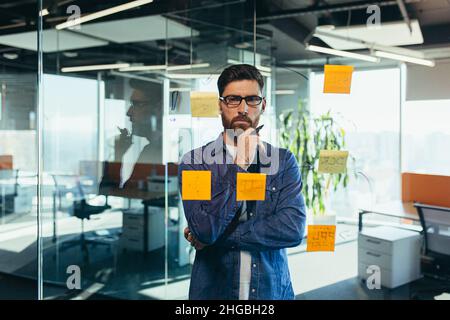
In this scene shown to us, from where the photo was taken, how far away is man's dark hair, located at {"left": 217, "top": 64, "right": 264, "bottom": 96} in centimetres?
147

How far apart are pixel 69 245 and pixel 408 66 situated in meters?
3.33

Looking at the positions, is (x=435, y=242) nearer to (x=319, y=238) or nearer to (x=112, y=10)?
(x=319, y=238)

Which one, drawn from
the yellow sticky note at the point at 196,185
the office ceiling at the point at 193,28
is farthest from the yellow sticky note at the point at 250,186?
the office ceiling at the point at 193,28

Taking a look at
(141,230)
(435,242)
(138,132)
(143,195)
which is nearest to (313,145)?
(138,132)

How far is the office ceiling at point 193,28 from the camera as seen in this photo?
1.77m

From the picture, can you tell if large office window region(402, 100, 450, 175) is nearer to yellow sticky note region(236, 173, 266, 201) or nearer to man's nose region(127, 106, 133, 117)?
yellow sticky note region(236, 173, 266, 201)

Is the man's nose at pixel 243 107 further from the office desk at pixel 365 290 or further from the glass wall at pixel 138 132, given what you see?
the office desk at pixel 365 290

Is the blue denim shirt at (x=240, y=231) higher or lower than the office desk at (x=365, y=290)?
higher

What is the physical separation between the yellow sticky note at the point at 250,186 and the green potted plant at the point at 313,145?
14.1 inches

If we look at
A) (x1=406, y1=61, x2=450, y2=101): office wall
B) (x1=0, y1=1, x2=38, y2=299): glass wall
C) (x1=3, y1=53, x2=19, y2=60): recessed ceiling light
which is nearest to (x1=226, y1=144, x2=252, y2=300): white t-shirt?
(x1=406, y1=61, x2=450, y2=101): office wall

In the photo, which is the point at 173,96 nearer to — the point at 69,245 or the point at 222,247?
the point at 222,247

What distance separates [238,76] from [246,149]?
29cm
